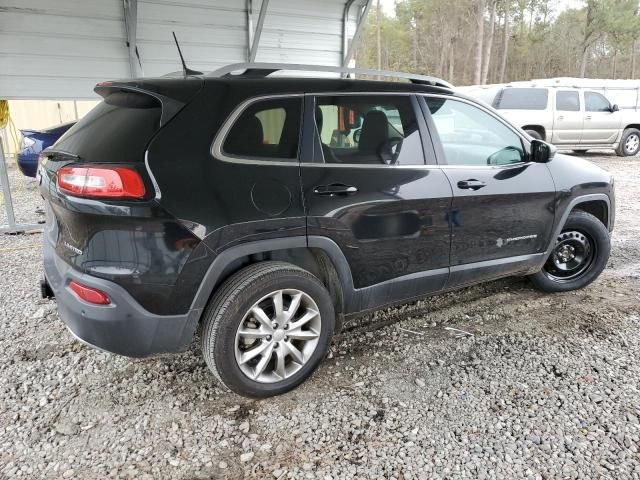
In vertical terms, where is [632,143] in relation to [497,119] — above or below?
below

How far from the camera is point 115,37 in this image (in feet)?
19.3

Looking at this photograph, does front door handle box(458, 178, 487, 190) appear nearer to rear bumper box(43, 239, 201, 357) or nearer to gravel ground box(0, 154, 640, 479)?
gravel ground box(0, 154, 640, 479)

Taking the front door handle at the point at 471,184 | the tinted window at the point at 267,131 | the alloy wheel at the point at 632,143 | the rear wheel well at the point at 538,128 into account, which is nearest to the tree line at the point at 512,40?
the alloy wheel at the point at 632,143

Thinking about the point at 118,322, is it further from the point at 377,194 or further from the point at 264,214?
the point at 377,194

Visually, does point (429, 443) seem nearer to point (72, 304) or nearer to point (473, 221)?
point (473, 221)

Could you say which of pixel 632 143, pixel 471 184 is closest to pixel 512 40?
pixel 632 143

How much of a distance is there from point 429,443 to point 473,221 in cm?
153

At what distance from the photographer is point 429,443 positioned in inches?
90.9

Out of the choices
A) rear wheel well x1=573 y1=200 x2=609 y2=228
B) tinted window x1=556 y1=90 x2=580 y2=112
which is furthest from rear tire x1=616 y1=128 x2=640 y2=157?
rear wheel well x1=573 y1=200 x2=609 y2=228

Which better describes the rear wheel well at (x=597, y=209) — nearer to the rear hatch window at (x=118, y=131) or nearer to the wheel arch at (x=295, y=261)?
the wheel arch at (x=295, y=261)

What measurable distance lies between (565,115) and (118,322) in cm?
1315

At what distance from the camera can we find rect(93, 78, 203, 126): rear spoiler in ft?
7.68

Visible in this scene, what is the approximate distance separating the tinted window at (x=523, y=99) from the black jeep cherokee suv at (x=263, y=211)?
1013 cm

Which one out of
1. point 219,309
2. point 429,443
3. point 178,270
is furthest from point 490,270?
point 178,270
